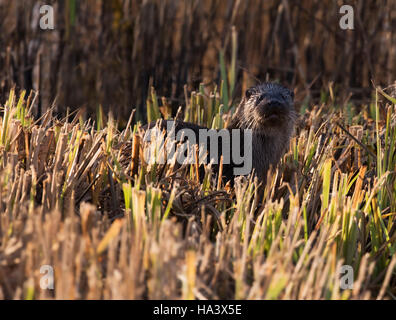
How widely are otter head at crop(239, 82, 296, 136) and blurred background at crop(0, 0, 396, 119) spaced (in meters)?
1.21

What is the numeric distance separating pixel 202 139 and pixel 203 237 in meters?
1.55

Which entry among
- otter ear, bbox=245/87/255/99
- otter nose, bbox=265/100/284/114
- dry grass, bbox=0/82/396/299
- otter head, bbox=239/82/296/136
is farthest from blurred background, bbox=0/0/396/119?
dry grass, bbox=0/82/396/299

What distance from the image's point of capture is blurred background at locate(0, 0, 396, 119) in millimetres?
5219

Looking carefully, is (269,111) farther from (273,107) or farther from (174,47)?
(174,47)

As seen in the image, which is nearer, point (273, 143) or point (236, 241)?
point (236, 241)

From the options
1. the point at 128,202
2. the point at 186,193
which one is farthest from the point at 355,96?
the point at 128,202

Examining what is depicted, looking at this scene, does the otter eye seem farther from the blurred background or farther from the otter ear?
the blurred background

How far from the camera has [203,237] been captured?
1.93 meters

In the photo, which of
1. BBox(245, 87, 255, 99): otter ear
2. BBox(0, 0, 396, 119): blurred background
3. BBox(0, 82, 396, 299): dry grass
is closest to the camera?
BBox(0, 82, 396, 299): dry grass

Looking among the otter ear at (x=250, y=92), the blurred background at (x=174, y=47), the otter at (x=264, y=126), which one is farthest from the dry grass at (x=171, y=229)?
the blurred background at (x=174, y=47)

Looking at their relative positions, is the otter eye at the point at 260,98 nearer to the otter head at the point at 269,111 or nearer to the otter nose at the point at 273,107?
the otter head at the point at 269,111

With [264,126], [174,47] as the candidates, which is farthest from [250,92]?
[174,47]
